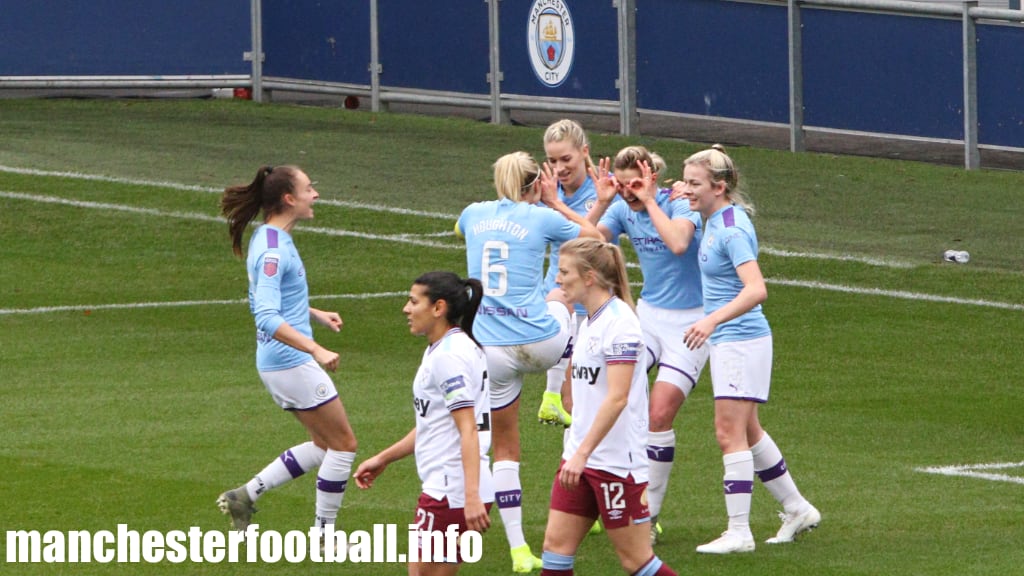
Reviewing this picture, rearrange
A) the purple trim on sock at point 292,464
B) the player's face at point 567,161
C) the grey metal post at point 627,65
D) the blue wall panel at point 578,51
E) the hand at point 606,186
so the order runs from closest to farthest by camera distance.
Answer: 1. the purple trim on sock at point 292,464
2. the hand at point 606,186
3. the player's face at point 567,161
4. the grey metal post at point 627,65
5. the blue wall panel at point 578,51

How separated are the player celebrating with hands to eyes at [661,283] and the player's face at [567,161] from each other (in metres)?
0.70

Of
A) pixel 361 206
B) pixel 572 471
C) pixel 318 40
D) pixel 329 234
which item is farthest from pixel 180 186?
pixel 572 471

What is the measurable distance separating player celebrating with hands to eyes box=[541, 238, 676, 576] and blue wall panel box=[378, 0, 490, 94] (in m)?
21.1

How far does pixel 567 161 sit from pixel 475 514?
394 centimetres

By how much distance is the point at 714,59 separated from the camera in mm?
26297

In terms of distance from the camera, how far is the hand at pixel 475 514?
7.63 meters

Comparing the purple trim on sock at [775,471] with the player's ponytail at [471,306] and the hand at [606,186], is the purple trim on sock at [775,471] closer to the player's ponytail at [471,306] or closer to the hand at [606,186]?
the hand at [606,186]

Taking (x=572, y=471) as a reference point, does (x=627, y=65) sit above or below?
above

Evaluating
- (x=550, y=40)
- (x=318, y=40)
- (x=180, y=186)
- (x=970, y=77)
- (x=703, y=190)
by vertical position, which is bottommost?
(x=703, y=190)

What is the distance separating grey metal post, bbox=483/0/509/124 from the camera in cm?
2847

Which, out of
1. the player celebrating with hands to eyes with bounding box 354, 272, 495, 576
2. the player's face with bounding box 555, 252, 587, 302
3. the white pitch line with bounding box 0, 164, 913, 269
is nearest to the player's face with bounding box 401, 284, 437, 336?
the player celebrating with hands to eyes with bounding box 354, 272, 495, 576

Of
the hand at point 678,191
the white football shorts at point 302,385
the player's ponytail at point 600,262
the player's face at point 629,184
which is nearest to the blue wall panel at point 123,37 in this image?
the player's face at point 629,184

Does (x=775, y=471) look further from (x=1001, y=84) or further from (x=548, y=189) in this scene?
(x=1001, y=84)

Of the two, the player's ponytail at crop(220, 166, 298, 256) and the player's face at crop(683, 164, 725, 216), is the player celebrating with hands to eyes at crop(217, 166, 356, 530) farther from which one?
the player's face at crop(683, 164, 725, 216)
